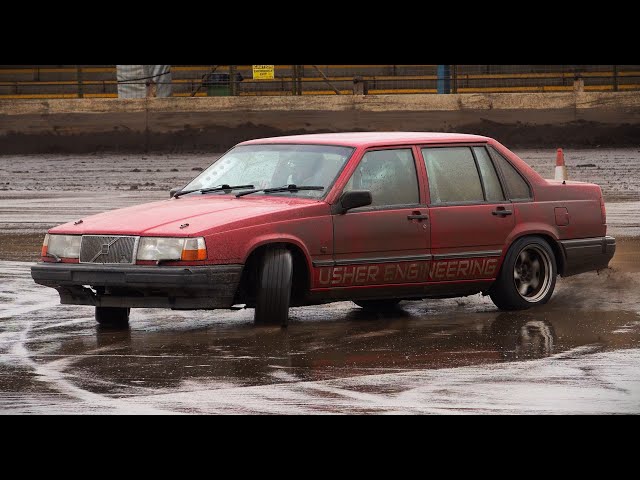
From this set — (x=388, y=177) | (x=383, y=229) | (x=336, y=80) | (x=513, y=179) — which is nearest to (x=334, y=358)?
(x=383, y=229)

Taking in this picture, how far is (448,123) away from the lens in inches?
1272

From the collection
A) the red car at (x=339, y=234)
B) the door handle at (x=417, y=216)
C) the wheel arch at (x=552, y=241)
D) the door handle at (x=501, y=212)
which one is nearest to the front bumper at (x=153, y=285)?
the red car at (x=339, y=234)

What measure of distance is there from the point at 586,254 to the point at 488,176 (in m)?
1.04

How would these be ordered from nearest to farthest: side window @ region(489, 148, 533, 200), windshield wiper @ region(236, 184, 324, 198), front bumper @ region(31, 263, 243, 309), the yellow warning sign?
front bumper @ region(31, 263, 243, 309)
windshield wiper @ region(236, 184, 324, 198)
side window @ region(489, 148, 533, 200)
the yellow warning sign

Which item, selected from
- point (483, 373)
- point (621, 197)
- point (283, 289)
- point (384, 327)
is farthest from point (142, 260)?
point (621, 197)

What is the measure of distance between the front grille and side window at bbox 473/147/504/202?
2.92 m

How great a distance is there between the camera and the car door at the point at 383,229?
10664mm

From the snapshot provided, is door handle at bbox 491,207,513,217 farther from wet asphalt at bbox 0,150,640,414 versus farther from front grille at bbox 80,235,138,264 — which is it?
front grille at bbox 80,235,138,264

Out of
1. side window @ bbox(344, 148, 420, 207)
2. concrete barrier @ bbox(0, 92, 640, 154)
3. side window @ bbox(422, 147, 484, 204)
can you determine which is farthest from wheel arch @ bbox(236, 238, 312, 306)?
concrete barrier @ bbox(0, 92, 640, 154)

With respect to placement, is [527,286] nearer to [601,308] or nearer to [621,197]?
[601,308]

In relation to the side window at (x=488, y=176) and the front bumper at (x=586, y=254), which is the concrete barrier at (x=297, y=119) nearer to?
the front bumper at (x=586, y=254)

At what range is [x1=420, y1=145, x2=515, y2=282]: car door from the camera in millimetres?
11148

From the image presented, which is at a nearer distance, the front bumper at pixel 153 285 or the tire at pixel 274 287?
the front bumper at pixel 153 285

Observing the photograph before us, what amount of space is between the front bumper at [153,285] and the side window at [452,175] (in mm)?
1949
